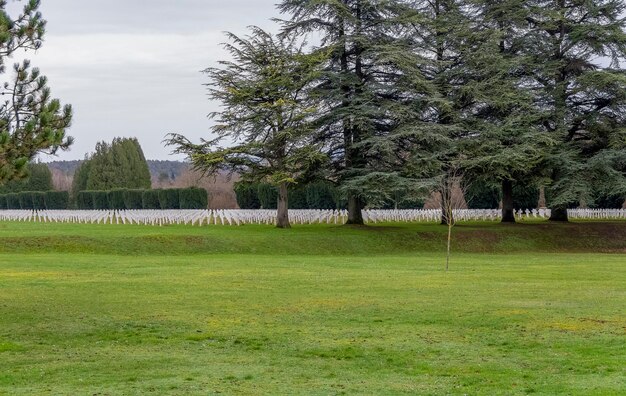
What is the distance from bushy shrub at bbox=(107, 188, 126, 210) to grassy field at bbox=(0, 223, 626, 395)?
33.5 m

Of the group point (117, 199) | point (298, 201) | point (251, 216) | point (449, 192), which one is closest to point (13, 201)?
point (117, 199)

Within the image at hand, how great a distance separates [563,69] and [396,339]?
118 ft

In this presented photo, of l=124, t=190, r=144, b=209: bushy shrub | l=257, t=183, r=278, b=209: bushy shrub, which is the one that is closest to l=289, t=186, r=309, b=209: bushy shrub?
l=257, t=183, r=278, b=209: bushy shrub

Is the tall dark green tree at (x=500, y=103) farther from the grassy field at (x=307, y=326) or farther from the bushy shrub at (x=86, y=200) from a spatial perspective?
the bushy shrub at (x=86, y=200)

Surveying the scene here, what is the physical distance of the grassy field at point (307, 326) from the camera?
38.1ft

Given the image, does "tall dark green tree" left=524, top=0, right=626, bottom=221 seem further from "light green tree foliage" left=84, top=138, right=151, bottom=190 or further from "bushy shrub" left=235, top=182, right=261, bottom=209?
"light green tree foliage" left=84, top=138, right=151, bottom=190

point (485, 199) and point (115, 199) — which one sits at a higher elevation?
point (115, 199)

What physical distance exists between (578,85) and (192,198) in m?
27.8

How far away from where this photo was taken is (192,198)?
62.0m

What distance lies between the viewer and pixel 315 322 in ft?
53.6

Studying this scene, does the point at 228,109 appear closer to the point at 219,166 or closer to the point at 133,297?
the point at 219,166

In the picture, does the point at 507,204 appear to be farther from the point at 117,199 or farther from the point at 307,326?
the point at 307,326

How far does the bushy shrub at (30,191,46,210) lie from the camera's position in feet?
240

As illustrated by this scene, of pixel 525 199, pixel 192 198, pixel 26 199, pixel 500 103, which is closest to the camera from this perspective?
pixel 500 103
